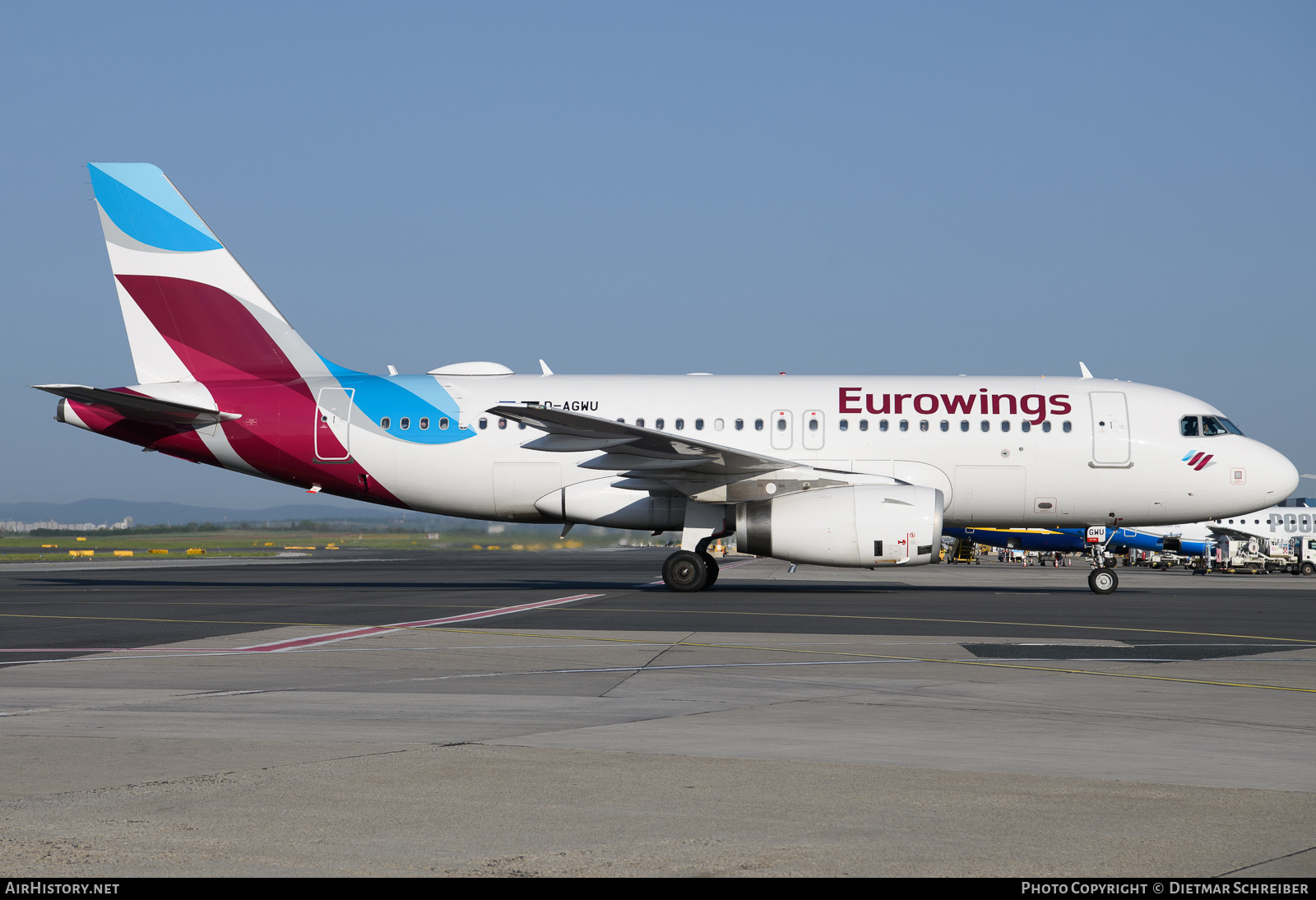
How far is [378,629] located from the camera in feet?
49.4

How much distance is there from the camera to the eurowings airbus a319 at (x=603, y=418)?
907 inches

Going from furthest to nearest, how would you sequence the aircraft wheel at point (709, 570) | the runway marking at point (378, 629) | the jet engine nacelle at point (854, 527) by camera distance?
the aircraft wheel at point (709, 570) → the jet engine nacelle at point (854, 527) → the runway marking at point (378, 629)

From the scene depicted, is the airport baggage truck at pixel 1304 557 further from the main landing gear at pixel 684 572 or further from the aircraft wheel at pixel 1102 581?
the main landing gear at pixel 684 572

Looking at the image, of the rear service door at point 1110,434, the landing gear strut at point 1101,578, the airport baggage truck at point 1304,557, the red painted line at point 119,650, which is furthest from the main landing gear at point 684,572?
the airport baggage truck at point 1304,557

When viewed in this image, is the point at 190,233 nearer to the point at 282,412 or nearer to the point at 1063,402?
the point at 282,412

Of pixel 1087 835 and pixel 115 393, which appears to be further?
pixel 115 393

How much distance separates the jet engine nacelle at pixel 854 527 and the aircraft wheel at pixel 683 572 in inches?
60.1

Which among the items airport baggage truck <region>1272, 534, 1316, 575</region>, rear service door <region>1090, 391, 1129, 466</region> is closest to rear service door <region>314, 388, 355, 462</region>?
rear service door <region>1090, 391, 1129, 466</region>

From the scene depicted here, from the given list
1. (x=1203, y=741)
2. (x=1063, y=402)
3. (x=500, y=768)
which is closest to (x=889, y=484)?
(x=1063, y=402)

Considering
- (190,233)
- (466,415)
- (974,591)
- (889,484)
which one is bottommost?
(974,591)

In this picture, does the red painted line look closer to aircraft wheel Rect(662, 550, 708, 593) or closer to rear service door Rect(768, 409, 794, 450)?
aircraft wheel Rect(662, 550, 708, 593)

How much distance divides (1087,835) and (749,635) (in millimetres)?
9369

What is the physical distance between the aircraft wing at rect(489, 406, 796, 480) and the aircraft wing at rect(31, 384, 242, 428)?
6395 mm

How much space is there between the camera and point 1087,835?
4.97 m
